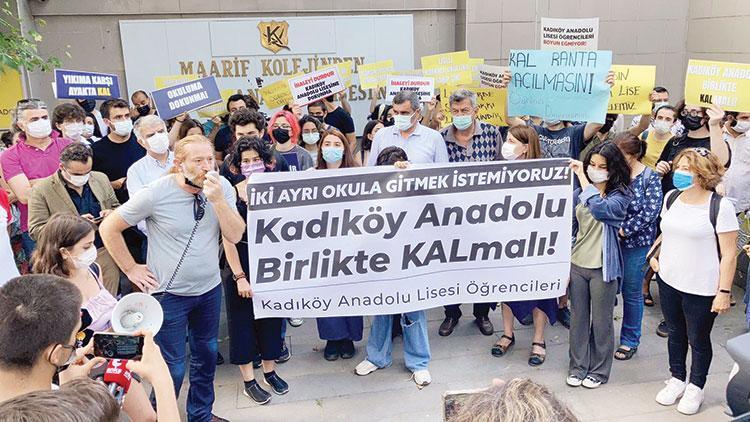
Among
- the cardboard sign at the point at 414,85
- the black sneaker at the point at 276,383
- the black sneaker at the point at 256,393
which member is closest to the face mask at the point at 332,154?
the black sneaker at the point at 276,383

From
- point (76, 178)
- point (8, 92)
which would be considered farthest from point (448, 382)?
point (8, 92)

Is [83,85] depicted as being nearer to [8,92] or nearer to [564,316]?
[8,92]

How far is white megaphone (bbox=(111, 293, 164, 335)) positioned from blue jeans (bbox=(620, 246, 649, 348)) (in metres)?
3.60

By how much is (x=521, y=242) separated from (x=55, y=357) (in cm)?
323

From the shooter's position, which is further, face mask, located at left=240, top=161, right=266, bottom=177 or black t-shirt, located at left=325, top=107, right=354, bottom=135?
black t-shirt, located at left=325, top=107, right=354, bottom=135

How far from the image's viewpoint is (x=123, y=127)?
18.5 ft

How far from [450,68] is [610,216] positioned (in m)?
3.88

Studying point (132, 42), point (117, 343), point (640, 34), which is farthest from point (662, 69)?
point (117, 343)

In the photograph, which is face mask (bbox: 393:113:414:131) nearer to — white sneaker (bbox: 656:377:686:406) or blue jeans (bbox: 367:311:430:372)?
blue jeans (bbox: 367:311:430:372)

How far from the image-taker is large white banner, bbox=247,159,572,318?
423 cm

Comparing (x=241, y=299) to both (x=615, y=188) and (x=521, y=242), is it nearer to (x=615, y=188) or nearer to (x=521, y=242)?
(x=521, y=242)

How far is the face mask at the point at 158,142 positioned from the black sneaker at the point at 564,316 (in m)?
3.78

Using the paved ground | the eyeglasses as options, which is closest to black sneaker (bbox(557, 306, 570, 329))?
the paved ground

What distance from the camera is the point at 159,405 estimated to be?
83.7 inches
